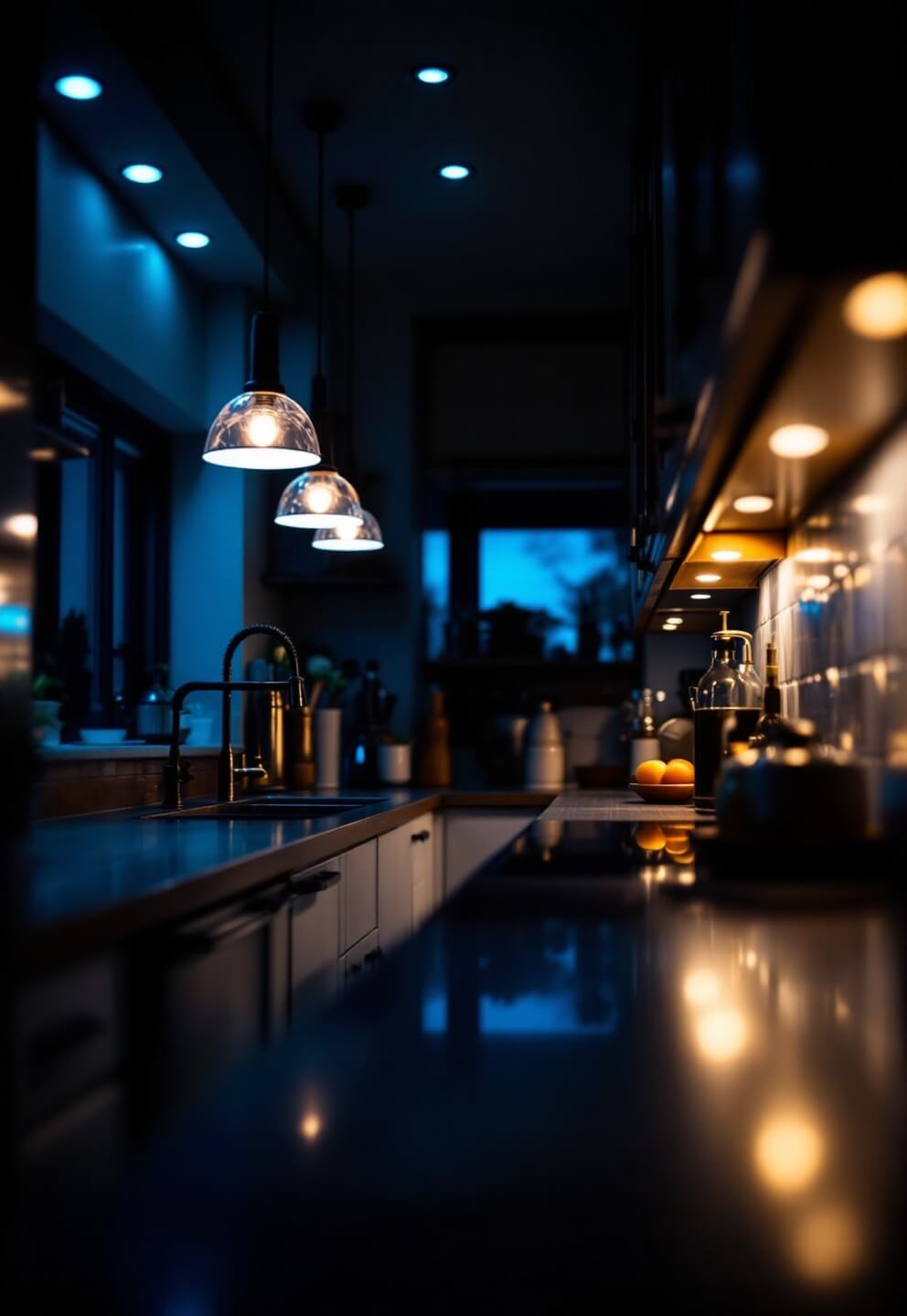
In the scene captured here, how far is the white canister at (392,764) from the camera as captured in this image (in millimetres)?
4262

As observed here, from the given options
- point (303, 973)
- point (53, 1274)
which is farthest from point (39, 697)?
point (53, 1274)

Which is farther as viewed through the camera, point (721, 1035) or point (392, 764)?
point (392, 764)

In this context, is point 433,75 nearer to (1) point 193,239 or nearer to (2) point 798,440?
(1) point 193,239

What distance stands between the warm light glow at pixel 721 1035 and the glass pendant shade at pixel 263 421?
191 cm

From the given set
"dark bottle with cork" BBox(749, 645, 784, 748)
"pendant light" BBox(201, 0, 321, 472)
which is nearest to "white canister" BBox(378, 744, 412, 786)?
"pendant light" BBox(201, 0, 321, 472)

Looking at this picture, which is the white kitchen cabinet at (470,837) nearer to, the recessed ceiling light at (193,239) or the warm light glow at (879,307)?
the recessed ceiling light at (193,239)

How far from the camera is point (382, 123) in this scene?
11.3 ft

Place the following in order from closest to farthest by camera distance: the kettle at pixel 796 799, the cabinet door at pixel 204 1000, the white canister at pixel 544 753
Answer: the cabinet door at pixel 204 1000, the kettle at pixel 796 799, the white canister at pixel 544 753

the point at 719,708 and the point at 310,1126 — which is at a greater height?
the point at 719,708

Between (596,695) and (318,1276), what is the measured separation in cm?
421

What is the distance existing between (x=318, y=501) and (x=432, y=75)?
3.97 feet

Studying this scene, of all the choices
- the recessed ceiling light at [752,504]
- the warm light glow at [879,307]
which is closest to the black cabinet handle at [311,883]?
the recessed ceiling light at [752,504]

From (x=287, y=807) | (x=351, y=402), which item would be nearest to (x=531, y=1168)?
(x=287, y=807)

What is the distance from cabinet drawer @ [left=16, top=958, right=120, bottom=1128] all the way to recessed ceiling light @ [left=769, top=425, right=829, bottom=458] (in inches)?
37.8
